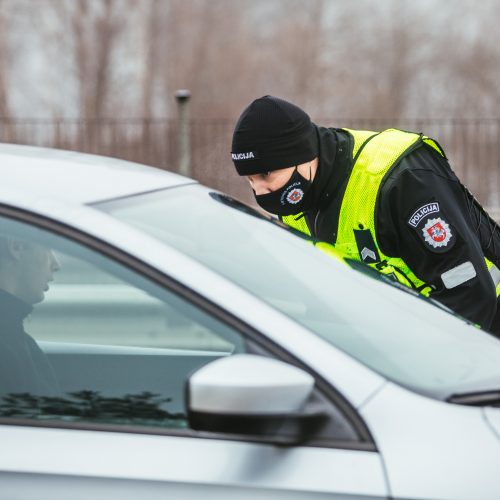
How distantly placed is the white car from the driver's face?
2.3 inches

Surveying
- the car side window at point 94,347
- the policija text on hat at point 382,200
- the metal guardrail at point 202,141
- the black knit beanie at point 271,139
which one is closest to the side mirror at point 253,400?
the car side window at point 94,347

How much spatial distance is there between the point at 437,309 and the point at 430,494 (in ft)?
2.22

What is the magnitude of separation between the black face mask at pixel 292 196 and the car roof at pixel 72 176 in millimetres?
792

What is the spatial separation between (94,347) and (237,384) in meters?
1.14

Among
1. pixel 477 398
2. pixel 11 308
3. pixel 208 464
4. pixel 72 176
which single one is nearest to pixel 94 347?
pixel 11 308

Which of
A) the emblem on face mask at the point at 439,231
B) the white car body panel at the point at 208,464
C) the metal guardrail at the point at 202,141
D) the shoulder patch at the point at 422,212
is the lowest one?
the metal guardrail at the point at 202,141

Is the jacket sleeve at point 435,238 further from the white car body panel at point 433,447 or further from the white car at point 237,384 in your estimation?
the white car body panel at point 433,447

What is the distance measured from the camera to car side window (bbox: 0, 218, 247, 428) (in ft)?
6.19

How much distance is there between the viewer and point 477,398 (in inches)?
74.6

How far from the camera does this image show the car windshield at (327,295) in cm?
192

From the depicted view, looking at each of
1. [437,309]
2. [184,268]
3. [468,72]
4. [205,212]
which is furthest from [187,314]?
[468,72]

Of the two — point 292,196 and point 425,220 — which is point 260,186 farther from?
point 425,220

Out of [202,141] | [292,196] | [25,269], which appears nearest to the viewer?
[25,269]

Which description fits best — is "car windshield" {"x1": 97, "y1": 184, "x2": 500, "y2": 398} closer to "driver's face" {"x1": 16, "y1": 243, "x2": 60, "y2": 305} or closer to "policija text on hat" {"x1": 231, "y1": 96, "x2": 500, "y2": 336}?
"driver's face" {"x1": 16, "y1": 243, "x2": 60, "y2": 305}
